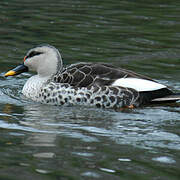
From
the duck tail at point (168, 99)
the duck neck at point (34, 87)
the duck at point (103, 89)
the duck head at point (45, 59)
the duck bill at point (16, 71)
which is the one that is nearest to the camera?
the duck tail at point (168, 99)

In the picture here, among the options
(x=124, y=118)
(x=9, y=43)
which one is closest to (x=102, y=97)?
(x=124, y=118)

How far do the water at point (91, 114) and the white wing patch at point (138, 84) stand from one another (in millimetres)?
343

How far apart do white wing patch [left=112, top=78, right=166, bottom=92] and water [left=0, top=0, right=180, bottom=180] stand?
1.13 ft

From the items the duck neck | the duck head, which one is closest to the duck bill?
the duck head

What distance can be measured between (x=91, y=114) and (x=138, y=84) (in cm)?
95

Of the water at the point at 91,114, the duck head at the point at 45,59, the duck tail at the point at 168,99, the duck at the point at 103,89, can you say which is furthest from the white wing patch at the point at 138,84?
the duck head at the point at 45,59

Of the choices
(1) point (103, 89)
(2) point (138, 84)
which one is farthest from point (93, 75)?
(2) point (138, 84)

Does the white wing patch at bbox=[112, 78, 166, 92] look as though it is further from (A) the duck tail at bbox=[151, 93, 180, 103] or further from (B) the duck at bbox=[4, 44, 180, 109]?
(A) the duck tail at bbox=[151, 93, 180, 103]

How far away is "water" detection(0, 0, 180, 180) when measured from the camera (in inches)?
235

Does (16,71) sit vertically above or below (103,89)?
above

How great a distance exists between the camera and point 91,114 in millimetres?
8469

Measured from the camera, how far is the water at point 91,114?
19.5ft

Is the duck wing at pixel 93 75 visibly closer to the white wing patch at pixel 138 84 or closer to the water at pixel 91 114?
the white wing patch at pixel 138 84

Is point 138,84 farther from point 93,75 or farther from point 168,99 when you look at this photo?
point 93,75
